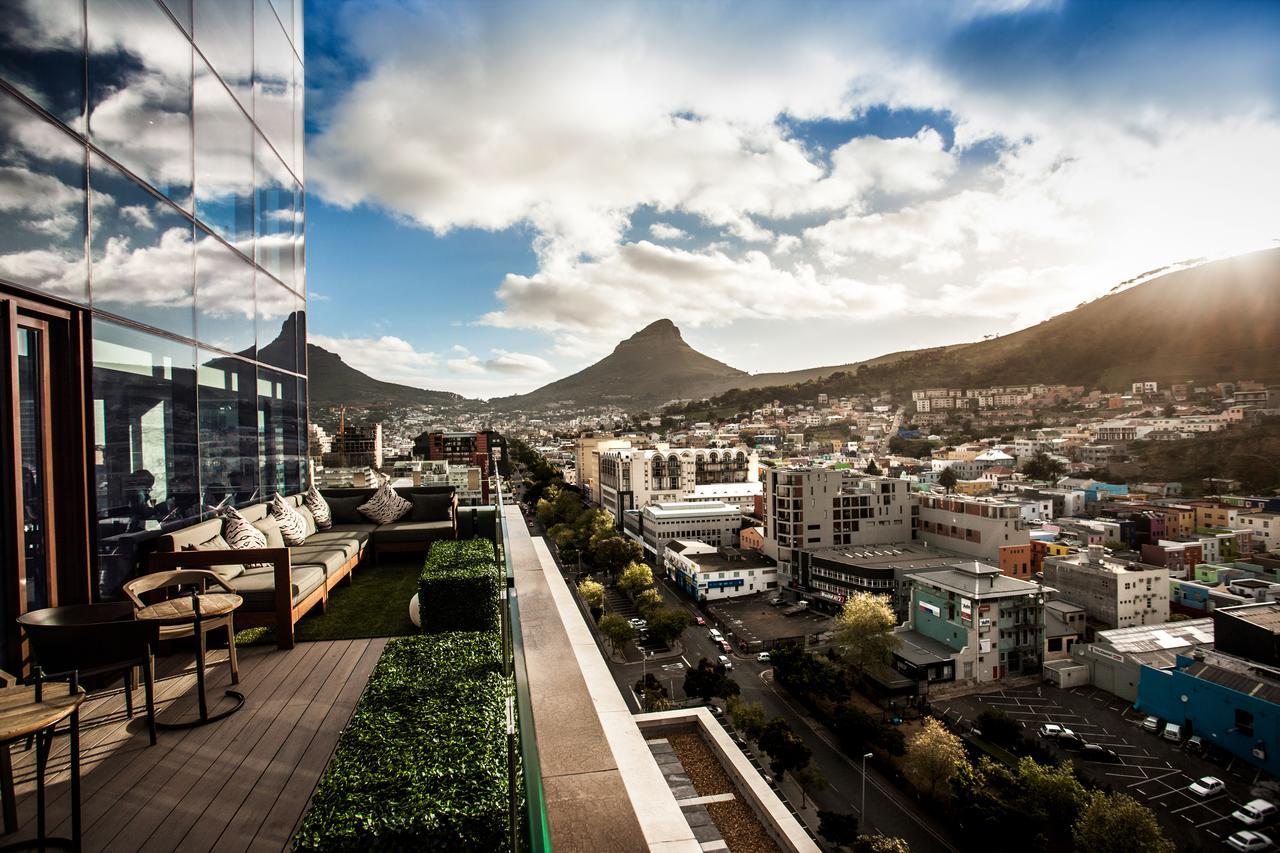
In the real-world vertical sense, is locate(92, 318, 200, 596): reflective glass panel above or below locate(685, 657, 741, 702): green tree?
above

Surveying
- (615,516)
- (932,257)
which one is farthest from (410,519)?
(932,257)

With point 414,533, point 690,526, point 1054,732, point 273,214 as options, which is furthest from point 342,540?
point 690,526

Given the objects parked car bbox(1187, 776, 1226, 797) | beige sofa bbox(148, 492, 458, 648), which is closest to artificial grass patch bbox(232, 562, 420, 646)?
beige sofa bbox(148, 492, 458, 648)

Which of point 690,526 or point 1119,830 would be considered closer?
point 1119,830

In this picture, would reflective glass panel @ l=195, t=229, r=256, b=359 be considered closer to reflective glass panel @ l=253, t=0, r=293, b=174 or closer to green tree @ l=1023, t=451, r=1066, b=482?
reflective glass panel @ l=253, t=0, r=293, b=174

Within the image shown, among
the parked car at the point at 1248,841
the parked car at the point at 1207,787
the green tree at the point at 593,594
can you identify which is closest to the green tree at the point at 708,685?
the green tree at the point at 593,594

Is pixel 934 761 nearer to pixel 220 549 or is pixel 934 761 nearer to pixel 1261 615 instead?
pixel 1261 615

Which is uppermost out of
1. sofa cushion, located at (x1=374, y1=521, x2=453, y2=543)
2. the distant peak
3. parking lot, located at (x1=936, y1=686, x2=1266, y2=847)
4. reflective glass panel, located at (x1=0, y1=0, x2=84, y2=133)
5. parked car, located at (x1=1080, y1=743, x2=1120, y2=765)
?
the distant peak

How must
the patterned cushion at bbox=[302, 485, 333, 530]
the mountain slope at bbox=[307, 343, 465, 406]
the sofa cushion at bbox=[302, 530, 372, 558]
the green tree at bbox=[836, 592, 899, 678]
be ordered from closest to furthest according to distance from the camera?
the sofa cushion at bbox=[302, 530, 372, 558] → the patterned cushion at bbox=[302, 485, 333, 530] → the green tree at bbox=[836, 592, 899, 678] → the mountain slope at bbox=[307, 343, 465, 406]
